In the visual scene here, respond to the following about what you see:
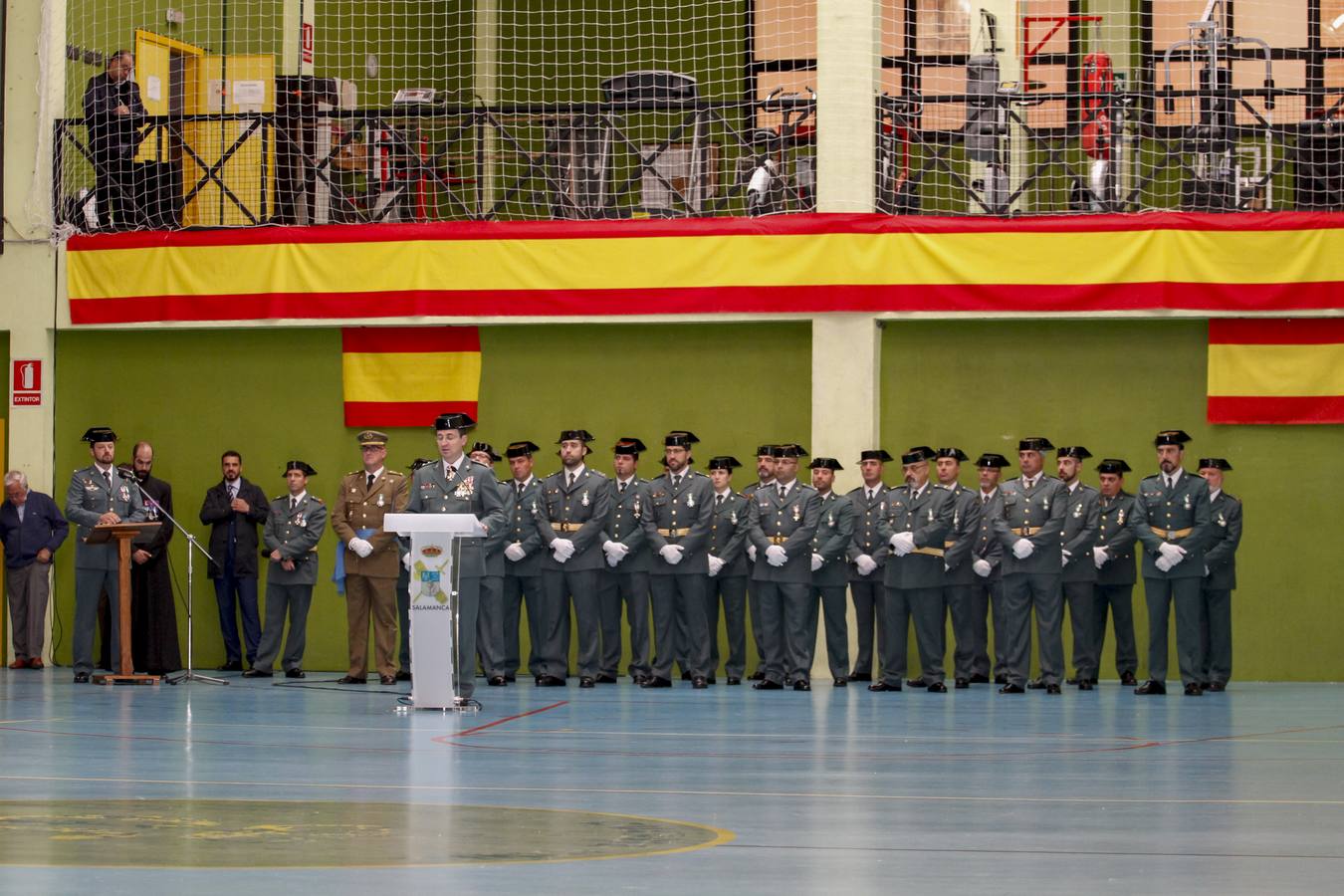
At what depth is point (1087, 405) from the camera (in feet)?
54.6

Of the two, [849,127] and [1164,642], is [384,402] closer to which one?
[849,127]

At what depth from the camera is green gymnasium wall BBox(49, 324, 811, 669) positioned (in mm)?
17109

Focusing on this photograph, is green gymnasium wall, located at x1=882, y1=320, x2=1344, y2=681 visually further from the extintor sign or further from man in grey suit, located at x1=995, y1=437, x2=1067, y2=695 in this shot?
the extintor sign

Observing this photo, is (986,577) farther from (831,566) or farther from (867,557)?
(831,566)

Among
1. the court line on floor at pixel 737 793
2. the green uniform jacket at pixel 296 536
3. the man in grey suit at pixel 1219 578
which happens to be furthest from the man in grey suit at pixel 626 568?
the court line on floor at pixel 737 793

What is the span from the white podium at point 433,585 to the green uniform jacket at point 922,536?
381 cm

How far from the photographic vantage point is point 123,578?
15.2 metres

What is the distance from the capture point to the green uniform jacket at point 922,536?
1529 centimetres

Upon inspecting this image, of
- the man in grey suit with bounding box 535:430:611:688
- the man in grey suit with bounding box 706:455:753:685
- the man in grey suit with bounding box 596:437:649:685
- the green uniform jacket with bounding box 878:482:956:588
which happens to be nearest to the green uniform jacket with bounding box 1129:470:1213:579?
the green uniform jacket with bounding box 878:482:956:588

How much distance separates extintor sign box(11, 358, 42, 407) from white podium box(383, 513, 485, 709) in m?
6.36

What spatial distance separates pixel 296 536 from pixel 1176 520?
22.5ft

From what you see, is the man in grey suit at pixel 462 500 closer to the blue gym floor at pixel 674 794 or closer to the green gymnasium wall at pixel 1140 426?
the blue gym floor at pixel 674 794

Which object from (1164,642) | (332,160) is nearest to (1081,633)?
(1164,642)

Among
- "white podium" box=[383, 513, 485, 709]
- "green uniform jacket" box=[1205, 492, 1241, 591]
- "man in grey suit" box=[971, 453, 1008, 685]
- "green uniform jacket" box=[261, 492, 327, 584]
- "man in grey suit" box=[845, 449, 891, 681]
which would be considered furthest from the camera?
"green uniform jacket" box=[261, 492, 327, 584]
